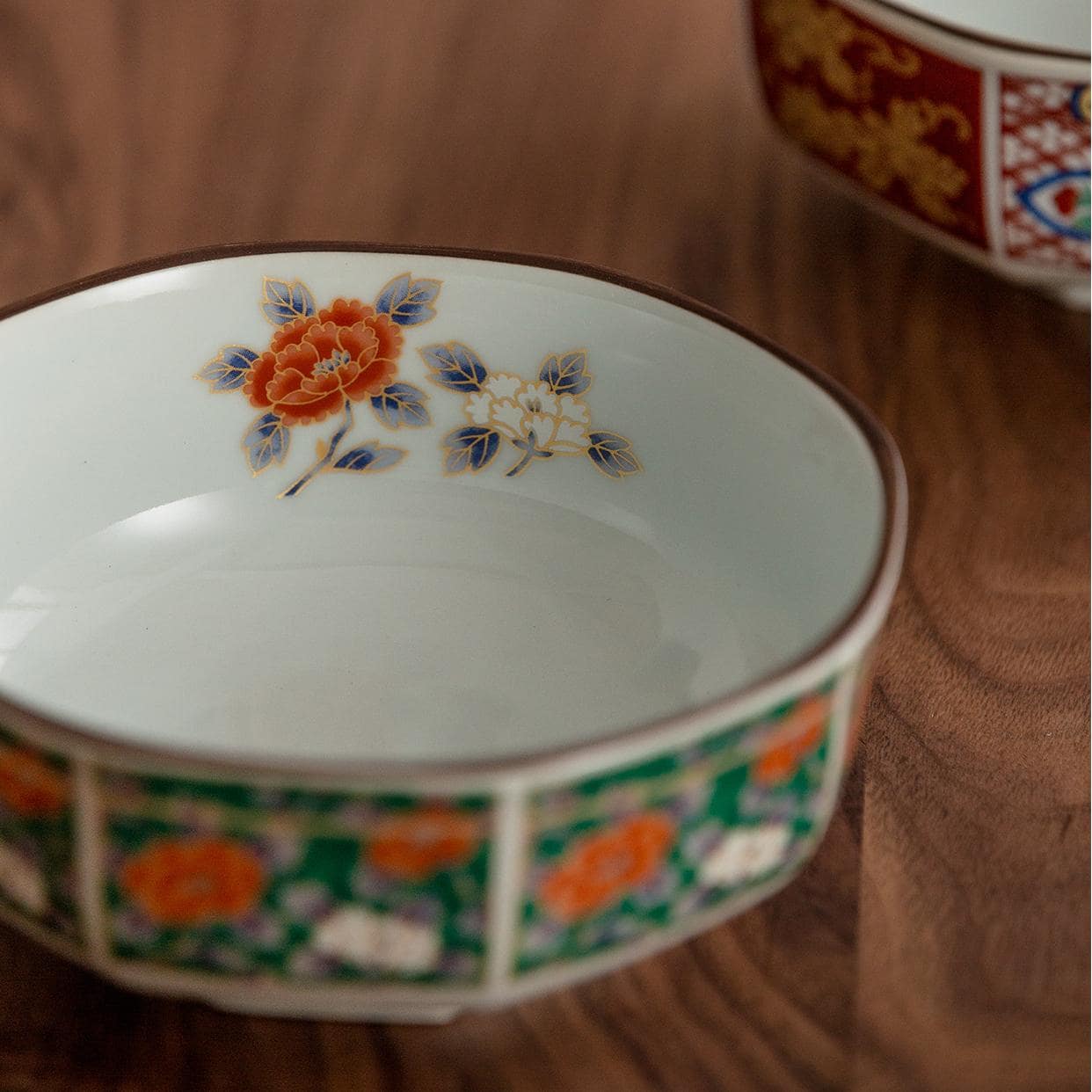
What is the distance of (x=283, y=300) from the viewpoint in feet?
1.96

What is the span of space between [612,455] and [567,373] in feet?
0.11

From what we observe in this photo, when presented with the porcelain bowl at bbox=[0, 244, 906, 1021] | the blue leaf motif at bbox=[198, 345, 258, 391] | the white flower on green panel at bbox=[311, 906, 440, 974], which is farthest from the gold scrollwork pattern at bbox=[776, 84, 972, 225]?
the white flower on green panel at bbox=[311, 906, 440, 974]

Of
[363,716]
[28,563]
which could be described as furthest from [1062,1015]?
[28,563]

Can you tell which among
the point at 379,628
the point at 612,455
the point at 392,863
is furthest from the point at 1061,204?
the point at 392,863

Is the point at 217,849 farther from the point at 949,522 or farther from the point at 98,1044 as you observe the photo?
the point at 949,522

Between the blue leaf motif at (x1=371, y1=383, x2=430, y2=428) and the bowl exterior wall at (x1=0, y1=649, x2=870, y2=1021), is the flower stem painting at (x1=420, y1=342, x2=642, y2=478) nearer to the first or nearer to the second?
the blue leaf motif at (x1=371, y1=383, x2=430, y2=428)

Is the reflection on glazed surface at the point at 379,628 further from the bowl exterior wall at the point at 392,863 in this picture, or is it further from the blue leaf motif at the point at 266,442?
the bowl exterior wall at the point at 392,863

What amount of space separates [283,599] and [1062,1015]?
0.28 metres

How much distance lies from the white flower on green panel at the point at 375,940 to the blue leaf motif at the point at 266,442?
277 mm

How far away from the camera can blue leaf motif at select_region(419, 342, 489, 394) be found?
61 centimetres

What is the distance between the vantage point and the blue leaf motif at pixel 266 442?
2.00ft

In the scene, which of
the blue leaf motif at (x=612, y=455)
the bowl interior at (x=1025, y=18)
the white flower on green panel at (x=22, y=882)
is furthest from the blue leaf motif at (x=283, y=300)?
the bowl interior at (x=1025, y=18)

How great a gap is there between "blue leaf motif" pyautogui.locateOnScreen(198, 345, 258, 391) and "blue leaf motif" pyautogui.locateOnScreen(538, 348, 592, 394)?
Result: 0.35ft

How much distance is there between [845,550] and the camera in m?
0.49
